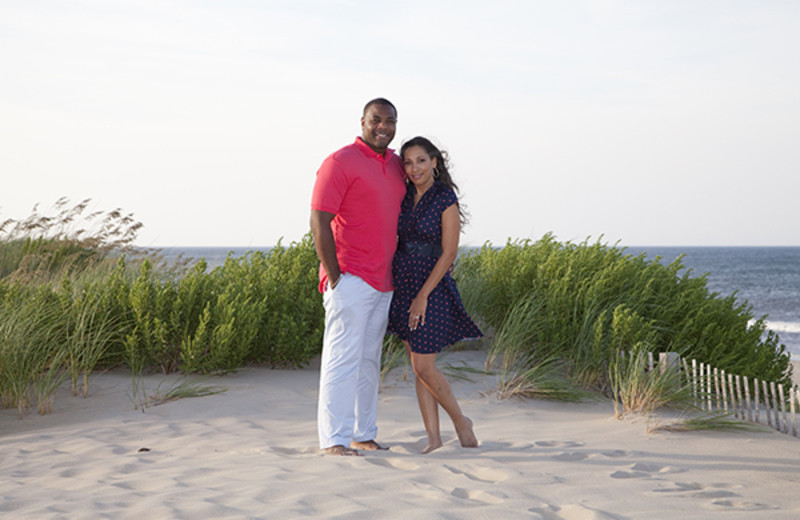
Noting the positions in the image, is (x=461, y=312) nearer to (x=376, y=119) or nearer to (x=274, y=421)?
(x=376, y=119)

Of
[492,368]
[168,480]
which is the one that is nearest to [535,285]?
[492,368]

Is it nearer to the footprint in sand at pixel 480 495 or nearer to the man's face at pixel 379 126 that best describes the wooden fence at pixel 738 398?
the footprint in sand at pixel 480 495

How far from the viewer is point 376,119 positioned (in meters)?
4.74

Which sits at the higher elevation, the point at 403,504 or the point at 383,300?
the point at 383,300

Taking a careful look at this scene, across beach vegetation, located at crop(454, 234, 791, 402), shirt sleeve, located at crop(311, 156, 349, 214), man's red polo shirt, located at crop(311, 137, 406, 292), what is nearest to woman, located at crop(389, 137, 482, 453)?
man's red polo shirt, located at crop(311, 137, 406, 292)

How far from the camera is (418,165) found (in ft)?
15.4

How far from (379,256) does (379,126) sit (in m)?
0.84

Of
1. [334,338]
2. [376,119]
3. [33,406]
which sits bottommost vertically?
[33,406]

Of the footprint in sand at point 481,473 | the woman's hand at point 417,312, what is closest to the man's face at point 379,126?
the woman's hand at point 417,312

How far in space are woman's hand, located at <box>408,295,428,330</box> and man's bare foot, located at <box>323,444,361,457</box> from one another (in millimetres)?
883

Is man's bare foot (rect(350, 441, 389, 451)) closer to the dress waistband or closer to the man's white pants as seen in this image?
the man's white pants

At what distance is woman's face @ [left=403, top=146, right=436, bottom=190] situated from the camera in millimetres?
4688

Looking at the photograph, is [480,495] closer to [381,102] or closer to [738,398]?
[381,102]

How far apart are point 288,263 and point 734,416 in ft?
15.8
